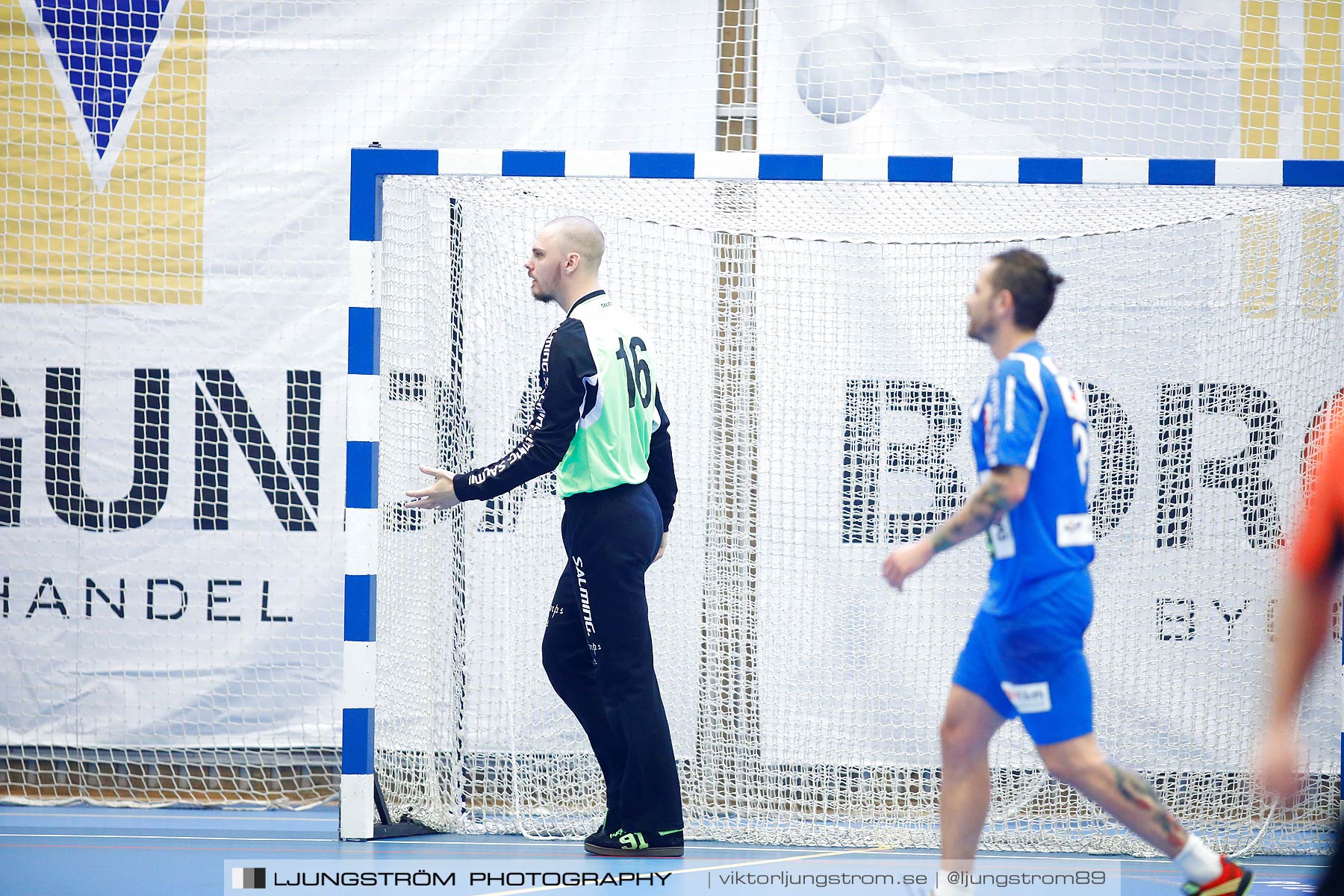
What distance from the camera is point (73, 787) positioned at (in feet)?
18.6

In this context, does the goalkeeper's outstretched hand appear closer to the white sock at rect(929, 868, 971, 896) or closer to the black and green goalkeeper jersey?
the black and green goalkeeper jersey

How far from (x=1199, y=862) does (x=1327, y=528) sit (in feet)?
4.80

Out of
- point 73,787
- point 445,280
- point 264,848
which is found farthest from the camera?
point 73,787

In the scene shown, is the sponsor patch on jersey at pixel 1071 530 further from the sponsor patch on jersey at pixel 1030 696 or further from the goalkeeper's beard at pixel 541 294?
the goalkeeper's beard at pixel 541 294

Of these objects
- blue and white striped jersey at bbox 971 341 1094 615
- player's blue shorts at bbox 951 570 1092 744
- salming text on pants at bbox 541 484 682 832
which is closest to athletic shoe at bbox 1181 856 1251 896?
player's blue shorts at bbox 951 570 1092 744

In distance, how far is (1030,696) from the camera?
3008 mm

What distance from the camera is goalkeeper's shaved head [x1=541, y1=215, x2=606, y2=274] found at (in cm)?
435

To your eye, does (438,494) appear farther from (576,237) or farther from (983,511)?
(983,511)

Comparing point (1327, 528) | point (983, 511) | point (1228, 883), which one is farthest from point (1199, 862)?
point (1327, 528)

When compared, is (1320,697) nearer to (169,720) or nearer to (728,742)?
(728,742)

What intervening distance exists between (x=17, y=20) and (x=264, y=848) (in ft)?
14.1

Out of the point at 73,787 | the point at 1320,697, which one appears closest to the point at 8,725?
the point at 73,787

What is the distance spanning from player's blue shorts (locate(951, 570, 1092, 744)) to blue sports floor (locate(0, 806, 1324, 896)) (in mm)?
1277

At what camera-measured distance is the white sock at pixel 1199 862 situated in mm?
3006
